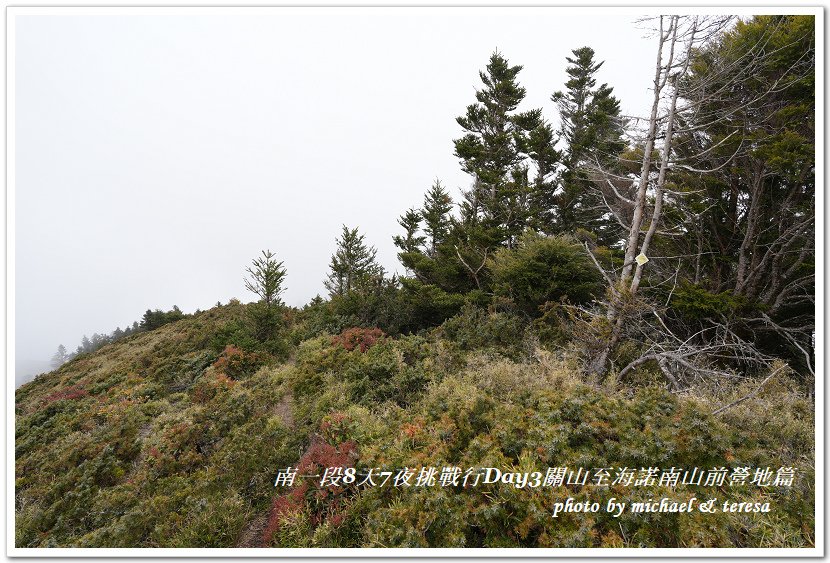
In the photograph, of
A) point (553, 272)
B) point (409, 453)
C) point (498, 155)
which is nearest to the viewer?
point (409, 453)

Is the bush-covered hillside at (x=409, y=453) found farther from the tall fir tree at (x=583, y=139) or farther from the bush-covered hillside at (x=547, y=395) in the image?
the tall fir tree at (x=583, y=139)

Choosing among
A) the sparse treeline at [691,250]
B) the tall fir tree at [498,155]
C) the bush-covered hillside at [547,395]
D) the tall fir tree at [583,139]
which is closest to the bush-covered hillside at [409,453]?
the bush-covered hillside at [547,395]

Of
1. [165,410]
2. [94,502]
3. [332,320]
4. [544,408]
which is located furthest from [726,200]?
[165,410]

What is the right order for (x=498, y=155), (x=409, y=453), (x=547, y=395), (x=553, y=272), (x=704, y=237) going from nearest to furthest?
(x=409, y=453) → (x=547, y=395) → (x=704, y=237) → (x=553, y=272) → (x=498, y=155)

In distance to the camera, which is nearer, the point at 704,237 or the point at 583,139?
the point at 704,237

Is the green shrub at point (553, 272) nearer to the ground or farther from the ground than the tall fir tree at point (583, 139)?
nearer to the ground

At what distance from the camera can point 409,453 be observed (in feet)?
12.0

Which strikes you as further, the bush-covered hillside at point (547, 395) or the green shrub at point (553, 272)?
the green shrub at point (553, 272)

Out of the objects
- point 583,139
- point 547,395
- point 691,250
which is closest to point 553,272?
point 691,250

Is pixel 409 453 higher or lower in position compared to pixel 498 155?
lower

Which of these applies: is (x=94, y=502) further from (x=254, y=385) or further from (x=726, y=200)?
(x=726, y=200)

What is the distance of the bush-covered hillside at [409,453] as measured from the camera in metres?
2.82

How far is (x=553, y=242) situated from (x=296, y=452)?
305 inches

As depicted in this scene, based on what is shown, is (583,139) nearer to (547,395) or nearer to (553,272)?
(553,272)
